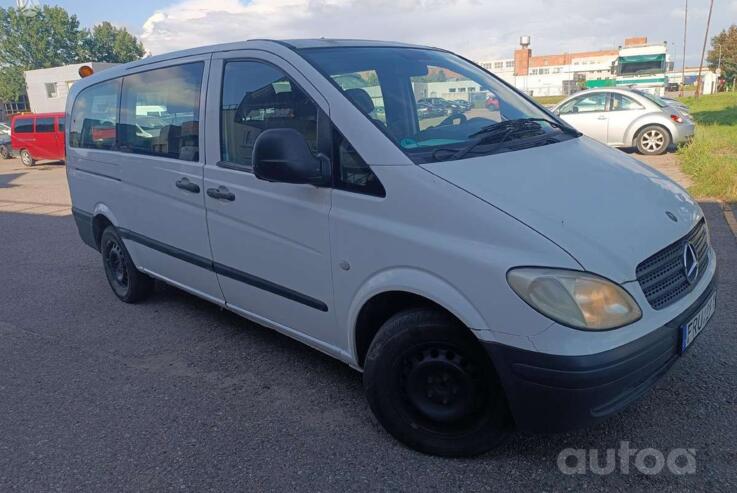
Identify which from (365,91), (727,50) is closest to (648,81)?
(365,91)

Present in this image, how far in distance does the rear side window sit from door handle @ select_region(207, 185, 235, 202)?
1881cm

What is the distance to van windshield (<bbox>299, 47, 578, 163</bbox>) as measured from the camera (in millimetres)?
2742

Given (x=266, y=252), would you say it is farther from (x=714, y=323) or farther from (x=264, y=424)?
(x=714, y=323)

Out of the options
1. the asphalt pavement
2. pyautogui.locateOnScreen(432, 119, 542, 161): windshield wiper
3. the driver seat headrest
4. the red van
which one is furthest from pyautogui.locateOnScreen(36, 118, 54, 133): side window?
pyautogui.locateOnScreen(432, 119, 542, 161): windshield wiper

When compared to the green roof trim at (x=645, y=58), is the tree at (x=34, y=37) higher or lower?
higher

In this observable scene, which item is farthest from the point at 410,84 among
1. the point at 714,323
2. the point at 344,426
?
the point at 714,323

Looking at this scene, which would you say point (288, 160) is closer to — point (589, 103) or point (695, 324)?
point (695, 324)

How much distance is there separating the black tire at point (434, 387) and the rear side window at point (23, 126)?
2015 centimetres

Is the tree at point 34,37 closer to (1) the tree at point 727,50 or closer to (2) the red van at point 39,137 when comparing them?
(2) the red van at point 39,137

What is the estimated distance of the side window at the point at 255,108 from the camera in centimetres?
292

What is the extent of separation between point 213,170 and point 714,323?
3.34m

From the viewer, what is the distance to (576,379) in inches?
82.8

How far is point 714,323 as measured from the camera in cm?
381

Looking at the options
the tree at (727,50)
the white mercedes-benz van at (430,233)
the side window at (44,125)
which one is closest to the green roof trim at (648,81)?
the side window at (44,125)
